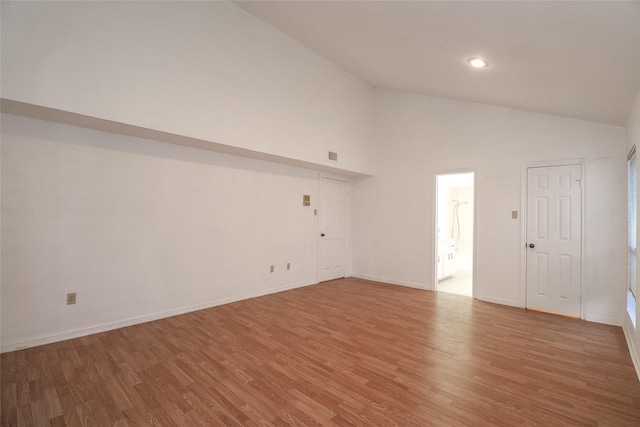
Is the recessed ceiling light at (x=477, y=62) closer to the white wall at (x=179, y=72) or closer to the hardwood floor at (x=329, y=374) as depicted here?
the white wall at (x=179, y=72)

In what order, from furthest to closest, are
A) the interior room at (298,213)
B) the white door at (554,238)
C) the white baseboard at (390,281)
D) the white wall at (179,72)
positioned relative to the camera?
the white baseboard at (390,281) → the white door at (554,238) → the white wall at (179,72) → the interior room at (298,213)

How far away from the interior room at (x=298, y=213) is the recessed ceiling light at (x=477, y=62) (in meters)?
0.03

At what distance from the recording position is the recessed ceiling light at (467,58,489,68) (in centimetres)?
307

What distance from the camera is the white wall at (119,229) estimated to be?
288 cm

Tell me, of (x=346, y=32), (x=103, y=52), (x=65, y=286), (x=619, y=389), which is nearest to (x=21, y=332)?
(x=65, y=286)

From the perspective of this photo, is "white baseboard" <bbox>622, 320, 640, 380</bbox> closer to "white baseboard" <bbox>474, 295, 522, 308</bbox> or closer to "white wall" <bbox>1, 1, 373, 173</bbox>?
"white baseboard" <bbox>474, 295, 522, 308</bbox>

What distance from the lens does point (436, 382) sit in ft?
7.76

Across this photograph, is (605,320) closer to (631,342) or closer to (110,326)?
(631,342)

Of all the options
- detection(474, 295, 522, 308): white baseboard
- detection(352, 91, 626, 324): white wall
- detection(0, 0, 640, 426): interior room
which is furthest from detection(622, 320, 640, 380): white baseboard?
detection(474, 295, 522, 308): white baseboard

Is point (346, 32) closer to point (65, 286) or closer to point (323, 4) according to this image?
point (323, 4)

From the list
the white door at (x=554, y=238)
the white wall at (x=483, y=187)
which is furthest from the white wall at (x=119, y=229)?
the white door at (x=554, y=238)

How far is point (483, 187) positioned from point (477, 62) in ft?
7.61

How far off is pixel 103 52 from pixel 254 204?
2.65 metres

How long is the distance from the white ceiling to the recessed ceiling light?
0.08m
